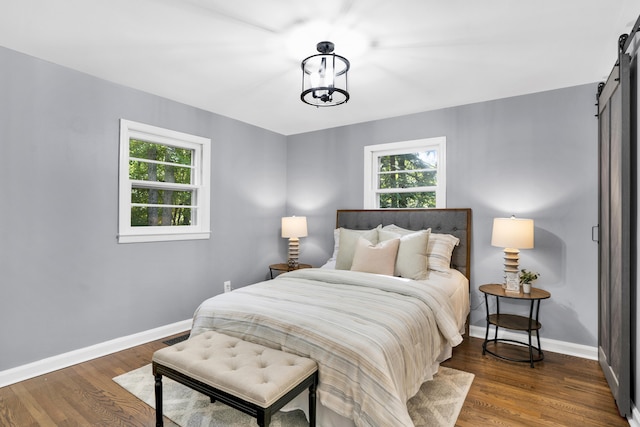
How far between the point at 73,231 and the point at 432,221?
339 centimetres

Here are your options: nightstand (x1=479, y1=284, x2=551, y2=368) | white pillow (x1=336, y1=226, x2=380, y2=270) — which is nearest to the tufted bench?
white pillow (x1=336, y1=226, x2=380, y2=270)

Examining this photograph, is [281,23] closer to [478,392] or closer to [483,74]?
[483,74]

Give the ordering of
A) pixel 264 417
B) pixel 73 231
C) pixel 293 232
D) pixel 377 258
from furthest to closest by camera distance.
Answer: pixel 293 232 < pixel 377 258 < pixel 73 231 < pixel 264 417

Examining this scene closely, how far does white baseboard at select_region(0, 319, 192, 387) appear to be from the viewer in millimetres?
2471

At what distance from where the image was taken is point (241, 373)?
1.61m

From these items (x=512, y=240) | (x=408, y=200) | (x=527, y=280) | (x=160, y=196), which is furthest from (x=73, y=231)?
(x=527, y=280)

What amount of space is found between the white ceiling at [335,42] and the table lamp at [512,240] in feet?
4.15

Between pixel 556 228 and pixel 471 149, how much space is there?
1.09 meters

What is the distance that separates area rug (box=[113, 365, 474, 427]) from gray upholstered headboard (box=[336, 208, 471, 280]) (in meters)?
1.23

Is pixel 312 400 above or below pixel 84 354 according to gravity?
above

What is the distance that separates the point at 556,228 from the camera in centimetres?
308

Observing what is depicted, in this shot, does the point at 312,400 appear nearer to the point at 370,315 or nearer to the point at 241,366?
the point at 241,366

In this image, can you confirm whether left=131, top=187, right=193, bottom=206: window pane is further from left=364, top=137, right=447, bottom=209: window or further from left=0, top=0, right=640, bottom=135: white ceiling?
left=364, top=137, right=447, bottom=209: window

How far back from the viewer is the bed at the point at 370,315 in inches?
66.0
